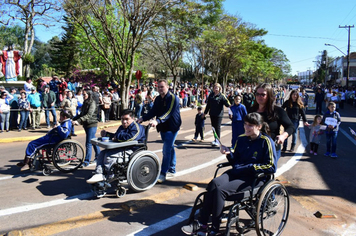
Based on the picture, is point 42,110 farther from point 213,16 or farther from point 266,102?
point 213,16

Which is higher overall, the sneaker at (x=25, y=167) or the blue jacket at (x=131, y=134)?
the blue jacket at (x=131, y=134)

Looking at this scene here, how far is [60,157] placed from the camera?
21.5 ft

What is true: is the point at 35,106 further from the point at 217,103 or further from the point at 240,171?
the point at 240,171

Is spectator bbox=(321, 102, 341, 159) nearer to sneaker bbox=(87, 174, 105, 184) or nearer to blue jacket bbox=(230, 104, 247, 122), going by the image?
blue jacket bbox=(230, 104, 247, 122)

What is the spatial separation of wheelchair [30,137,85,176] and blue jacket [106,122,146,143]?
1610 millimetres

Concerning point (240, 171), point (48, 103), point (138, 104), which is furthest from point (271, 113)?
point (138, 104)

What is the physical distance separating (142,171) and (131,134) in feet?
2.31

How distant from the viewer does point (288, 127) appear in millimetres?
4418

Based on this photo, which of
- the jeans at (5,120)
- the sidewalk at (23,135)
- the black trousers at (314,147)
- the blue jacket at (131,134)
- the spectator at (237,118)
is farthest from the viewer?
the jeans at (5,120)

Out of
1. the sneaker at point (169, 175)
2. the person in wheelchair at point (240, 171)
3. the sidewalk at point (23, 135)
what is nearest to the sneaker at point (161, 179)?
the sneaker at point (169, 175)

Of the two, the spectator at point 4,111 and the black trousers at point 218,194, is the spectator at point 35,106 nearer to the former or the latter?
the spectator at point 4,111

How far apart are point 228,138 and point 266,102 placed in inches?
267

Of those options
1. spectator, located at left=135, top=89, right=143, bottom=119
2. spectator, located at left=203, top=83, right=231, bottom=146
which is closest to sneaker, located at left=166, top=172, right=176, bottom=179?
spectator, located at left=203, top=83, right=231, bottom=146

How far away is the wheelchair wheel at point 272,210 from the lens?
139 inches
